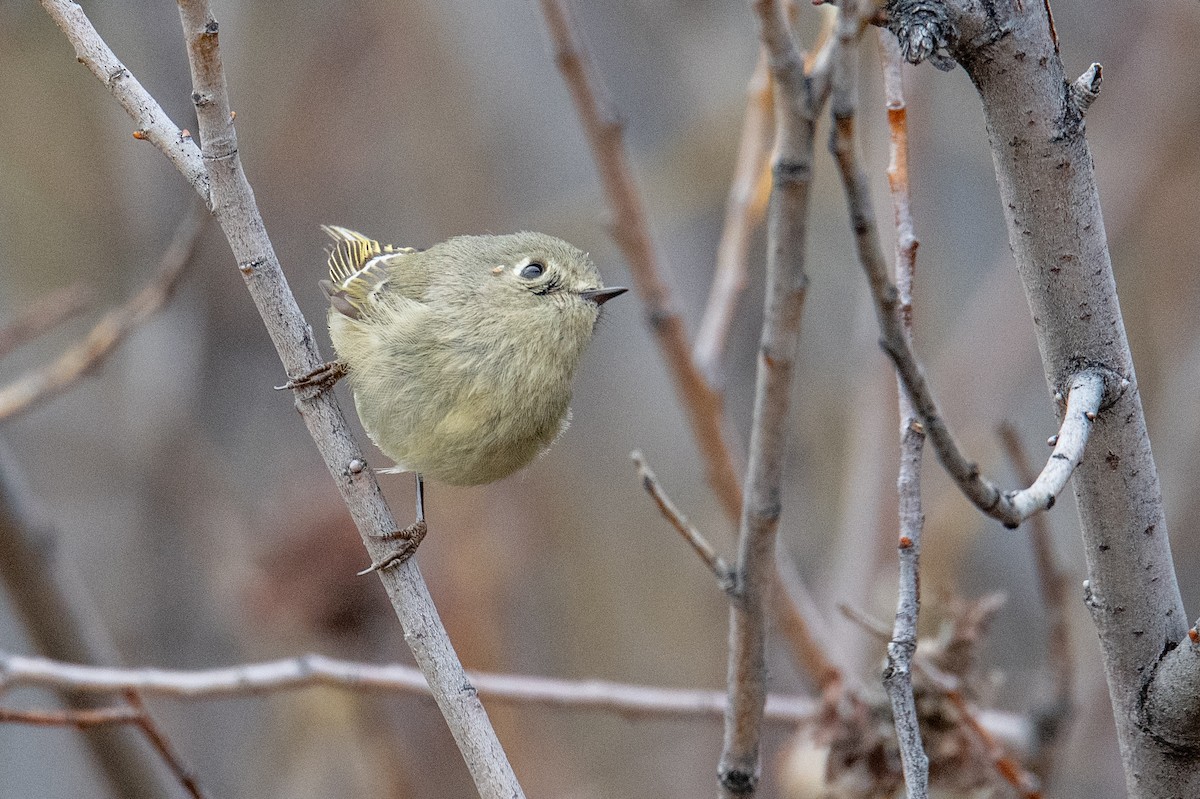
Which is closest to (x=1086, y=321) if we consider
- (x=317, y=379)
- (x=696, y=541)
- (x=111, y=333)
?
(x=696, y=541)

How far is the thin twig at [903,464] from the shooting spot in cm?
95

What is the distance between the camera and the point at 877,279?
3.18 ft

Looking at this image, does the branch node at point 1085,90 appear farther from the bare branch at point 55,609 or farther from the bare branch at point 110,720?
the bare branch at point 55,609

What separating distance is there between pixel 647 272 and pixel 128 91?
3.79ft

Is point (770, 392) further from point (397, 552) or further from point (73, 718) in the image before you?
point (73, 718)

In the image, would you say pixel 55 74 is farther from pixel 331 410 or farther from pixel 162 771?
pixel 331 410

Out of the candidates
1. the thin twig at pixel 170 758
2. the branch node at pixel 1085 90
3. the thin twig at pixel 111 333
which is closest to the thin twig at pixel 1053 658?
the branch node at pixel 1085 90

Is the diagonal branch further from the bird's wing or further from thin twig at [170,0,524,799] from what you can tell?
the bird's wing

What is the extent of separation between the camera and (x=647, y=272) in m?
2.45

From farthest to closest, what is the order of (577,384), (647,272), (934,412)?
(577,384), (647,272), (934,412)

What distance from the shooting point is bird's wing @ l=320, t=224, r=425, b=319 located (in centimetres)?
239

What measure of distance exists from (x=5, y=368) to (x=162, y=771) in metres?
2.80

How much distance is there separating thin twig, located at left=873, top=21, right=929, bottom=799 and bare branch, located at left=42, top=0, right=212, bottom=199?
93cm

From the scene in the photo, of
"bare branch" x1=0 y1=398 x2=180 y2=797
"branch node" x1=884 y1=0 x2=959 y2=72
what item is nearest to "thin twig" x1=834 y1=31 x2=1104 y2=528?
"branch node" x1=884 y1=0 x2=959 y2=72
